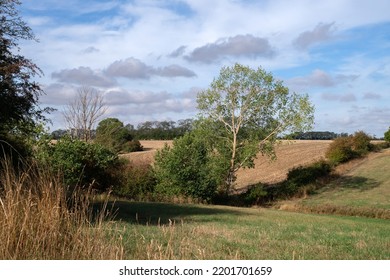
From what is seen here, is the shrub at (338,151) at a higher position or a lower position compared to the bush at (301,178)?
Result: higher

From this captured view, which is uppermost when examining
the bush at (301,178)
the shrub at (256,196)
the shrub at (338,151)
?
the shrub at (338,151)

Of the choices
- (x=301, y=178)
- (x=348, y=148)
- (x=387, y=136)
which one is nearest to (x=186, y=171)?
(x=301, y=178)

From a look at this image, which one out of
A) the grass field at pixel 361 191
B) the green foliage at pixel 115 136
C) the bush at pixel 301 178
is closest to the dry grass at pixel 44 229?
the grass field at pixel 361 191

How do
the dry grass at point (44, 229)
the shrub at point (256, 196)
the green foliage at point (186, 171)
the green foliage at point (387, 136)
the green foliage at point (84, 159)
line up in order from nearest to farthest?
the dry grass at point (44, 229) → the green foliage at point (84, 159) → the green foliage at point (186, 171) → the shrub at point (256, 196) → the green foliage at point (387, 136)

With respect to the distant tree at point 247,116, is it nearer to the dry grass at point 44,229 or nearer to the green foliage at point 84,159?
the green foliage at point 84,159

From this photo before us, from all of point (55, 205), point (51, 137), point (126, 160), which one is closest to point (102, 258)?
point (55, 205)

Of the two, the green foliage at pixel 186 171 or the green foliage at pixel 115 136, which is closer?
the green foliage at pixel 186 171

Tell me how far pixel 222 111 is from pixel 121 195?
1298cm

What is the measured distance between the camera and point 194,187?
39812mm

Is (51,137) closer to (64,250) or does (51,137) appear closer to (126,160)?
(126,160)

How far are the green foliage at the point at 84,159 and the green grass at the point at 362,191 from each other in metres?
16.9

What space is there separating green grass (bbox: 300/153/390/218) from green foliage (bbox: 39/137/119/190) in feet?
55.4

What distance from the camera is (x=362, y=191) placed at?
1849 inches

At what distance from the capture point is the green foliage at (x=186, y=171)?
40.0 metres
